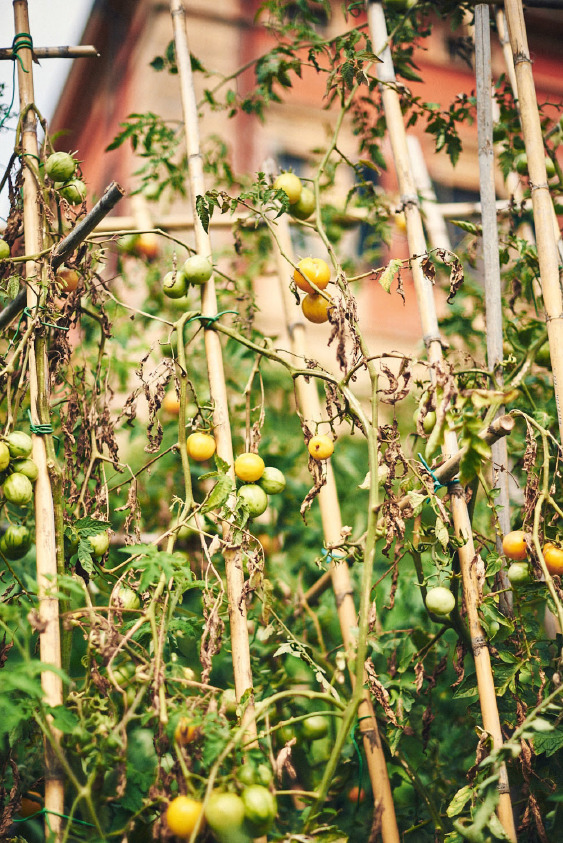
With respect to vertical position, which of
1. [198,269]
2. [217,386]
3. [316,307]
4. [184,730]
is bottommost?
[184,730]

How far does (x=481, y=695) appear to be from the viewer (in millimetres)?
1291

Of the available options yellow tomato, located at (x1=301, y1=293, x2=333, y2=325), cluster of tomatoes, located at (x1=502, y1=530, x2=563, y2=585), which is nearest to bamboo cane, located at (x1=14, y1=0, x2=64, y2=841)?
yellow tomato, located at (x1=301, y1=293, x2=333, y2=325)

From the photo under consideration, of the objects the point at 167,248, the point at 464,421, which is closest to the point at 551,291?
the point at 464,421

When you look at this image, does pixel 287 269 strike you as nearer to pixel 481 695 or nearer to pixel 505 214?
pixel 505 214

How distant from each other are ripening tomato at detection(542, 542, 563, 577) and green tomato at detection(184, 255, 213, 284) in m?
0.84

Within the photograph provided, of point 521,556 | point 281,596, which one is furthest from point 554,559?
point 281,596

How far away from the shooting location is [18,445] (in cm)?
126

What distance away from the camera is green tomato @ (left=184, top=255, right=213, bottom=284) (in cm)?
145

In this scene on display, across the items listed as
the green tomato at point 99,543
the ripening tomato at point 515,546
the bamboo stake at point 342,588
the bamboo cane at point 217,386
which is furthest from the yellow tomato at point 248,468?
the ripening tomato at point 515,546

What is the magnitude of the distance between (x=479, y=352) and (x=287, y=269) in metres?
1.20

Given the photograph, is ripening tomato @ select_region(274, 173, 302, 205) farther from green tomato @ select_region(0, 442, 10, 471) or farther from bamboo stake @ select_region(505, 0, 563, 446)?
green tomato @ select_region(0, 442, 10, 471)

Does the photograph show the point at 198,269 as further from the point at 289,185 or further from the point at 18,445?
the point at 18,445

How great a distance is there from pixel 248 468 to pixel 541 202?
2.62ft

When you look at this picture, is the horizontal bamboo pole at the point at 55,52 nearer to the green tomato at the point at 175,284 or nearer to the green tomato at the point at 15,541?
the green tomato at the point at 175,284
